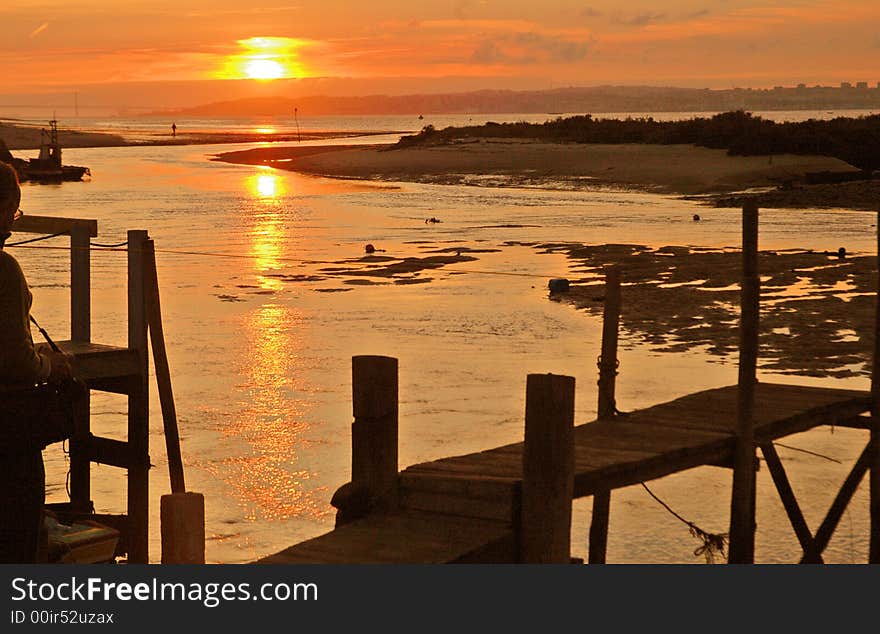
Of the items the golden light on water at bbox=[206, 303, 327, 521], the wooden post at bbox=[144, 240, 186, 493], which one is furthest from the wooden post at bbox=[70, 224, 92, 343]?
the golden light on water at bbox=[206, 303, 327, 521]

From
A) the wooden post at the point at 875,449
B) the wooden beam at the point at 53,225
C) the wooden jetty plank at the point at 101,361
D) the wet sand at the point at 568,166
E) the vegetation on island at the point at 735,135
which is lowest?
the wooden post at the point at 875,449

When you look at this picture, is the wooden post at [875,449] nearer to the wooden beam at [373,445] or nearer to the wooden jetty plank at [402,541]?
the wooden jetty plank at [402,541]

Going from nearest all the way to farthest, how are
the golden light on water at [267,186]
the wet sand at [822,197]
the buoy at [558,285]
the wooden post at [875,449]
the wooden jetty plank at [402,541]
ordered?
1. the wooden jetty plank at [402,541]
2. the wooden post at [875,449]
3. the buoy at [558,285]
4. the wet sand at [822,197]
5. the golden light on water at [267,186]

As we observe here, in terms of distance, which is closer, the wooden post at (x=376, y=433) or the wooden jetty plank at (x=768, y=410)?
the wooden post at (x=376, y=433)

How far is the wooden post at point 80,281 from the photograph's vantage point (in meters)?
10.6

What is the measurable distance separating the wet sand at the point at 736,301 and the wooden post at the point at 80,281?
9.60m

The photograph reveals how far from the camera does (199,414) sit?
50.1ft

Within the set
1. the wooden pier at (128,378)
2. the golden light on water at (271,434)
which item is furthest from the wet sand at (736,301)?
the wooden pier at (128,378)

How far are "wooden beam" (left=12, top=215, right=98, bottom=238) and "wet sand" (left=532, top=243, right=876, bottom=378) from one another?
9.65 meters

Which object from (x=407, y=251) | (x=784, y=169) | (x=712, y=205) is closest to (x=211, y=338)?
(x=407, y=251)

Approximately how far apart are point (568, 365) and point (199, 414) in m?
5.21

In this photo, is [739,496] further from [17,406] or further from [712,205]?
[712,205]

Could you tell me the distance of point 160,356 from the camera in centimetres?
1048

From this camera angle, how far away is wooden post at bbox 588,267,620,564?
34.9ft
